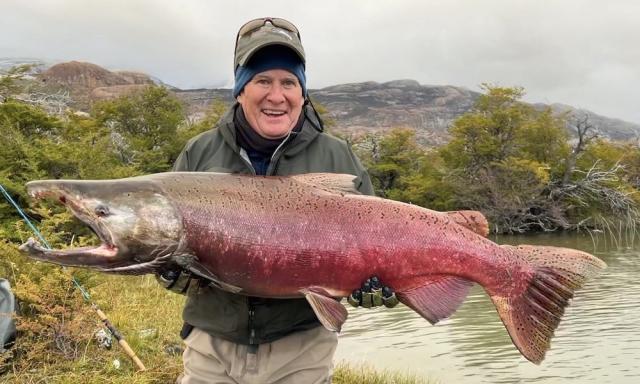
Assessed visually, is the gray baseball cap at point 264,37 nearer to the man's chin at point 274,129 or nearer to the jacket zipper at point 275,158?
the man's chin at point 274,129

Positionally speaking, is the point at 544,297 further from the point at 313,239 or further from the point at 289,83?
the point at 289,83

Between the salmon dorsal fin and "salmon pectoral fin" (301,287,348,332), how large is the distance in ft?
1.98

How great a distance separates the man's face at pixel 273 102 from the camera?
3430 mm

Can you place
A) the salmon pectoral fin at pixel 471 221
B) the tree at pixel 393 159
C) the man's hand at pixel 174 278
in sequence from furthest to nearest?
the tree at pixel 393 159 → the salmon pectoral fin at pixel 471 221 → the man's hand at pixel 174 278

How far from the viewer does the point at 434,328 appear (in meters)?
13.6

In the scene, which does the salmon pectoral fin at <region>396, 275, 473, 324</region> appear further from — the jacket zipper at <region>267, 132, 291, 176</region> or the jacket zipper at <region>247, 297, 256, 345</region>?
the jacket zipper at <region>267, 132, 291, 176</region>

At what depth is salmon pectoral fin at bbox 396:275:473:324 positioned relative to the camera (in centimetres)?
324

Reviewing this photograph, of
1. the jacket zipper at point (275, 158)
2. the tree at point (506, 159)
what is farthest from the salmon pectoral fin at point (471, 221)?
the tree at point (506, 159)

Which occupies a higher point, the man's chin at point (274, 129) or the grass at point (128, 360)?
the man's chin at point (274, 129)

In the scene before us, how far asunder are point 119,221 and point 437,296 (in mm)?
1808

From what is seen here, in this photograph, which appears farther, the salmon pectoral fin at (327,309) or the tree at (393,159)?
the tree at (393,159)

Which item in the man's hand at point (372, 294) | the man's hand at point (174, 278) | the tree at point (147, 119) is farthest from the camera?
the tree at point (147, 119)

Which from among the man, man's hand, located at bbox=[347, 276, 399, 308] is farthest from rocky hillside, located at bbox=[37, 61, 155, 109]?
man's hand, located at bbox=[347, 276, 399, 308]

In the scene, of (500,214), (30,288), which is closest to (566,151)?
(500,214)
